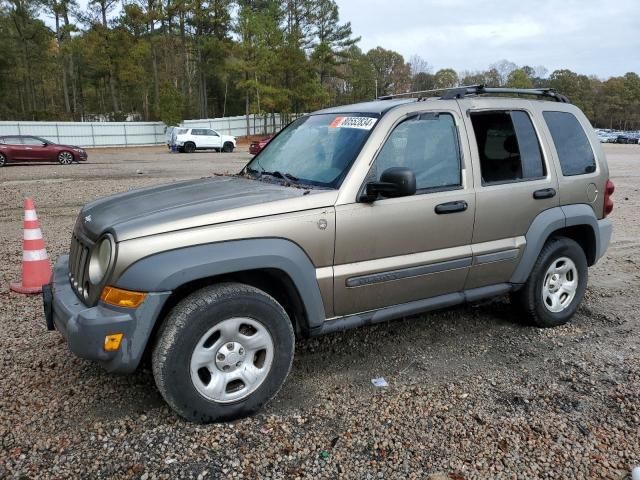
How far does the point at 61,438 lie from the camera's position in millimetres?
2904

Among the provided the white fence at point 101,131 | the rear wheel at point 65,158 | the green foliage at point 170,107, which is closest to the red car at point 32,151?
the rear wheel at point 65,158

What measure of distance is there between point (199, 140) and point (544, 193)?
30591mm

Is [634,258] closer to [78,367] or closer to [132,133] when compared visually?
[78,367]

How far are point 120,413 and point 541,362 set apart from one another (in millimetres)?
2860

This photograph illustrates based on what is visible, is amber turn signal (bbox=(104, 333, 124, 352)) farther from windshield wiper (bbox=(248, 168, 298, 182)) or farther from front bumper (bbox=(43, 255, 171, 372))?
windshield wiper (bbox=(248, 168, 298, 182))

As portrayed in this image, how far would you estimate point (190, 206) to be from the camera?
123 inches

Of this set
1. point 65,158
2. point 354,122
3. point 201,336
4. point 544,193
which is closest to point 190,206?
point 201,336

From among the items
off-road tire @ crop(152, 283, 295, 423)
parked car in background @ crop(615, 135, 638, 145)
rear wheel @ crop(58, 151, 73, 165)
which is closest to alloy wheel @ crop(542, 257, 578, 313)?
off-road tire @ crop(152, 283, 295, 423)

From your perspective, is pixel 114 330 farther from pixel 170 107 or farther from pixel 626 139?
pixel 626 139

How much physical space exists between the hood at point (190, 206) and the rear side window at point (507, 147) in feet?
4.59

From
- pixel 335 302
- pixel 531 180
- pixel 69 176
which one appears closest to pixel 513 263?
Answer: pixel 531 180

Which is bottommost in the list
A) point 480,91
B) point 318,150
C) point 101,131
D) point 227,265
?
point 101,131

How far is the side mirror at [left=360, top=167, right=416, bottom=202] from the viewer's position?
323 cm

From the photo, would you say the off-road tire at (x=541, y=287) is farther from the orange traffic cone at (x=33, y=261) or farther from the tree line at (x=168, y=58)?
the tree line at (x=168, y=58)
